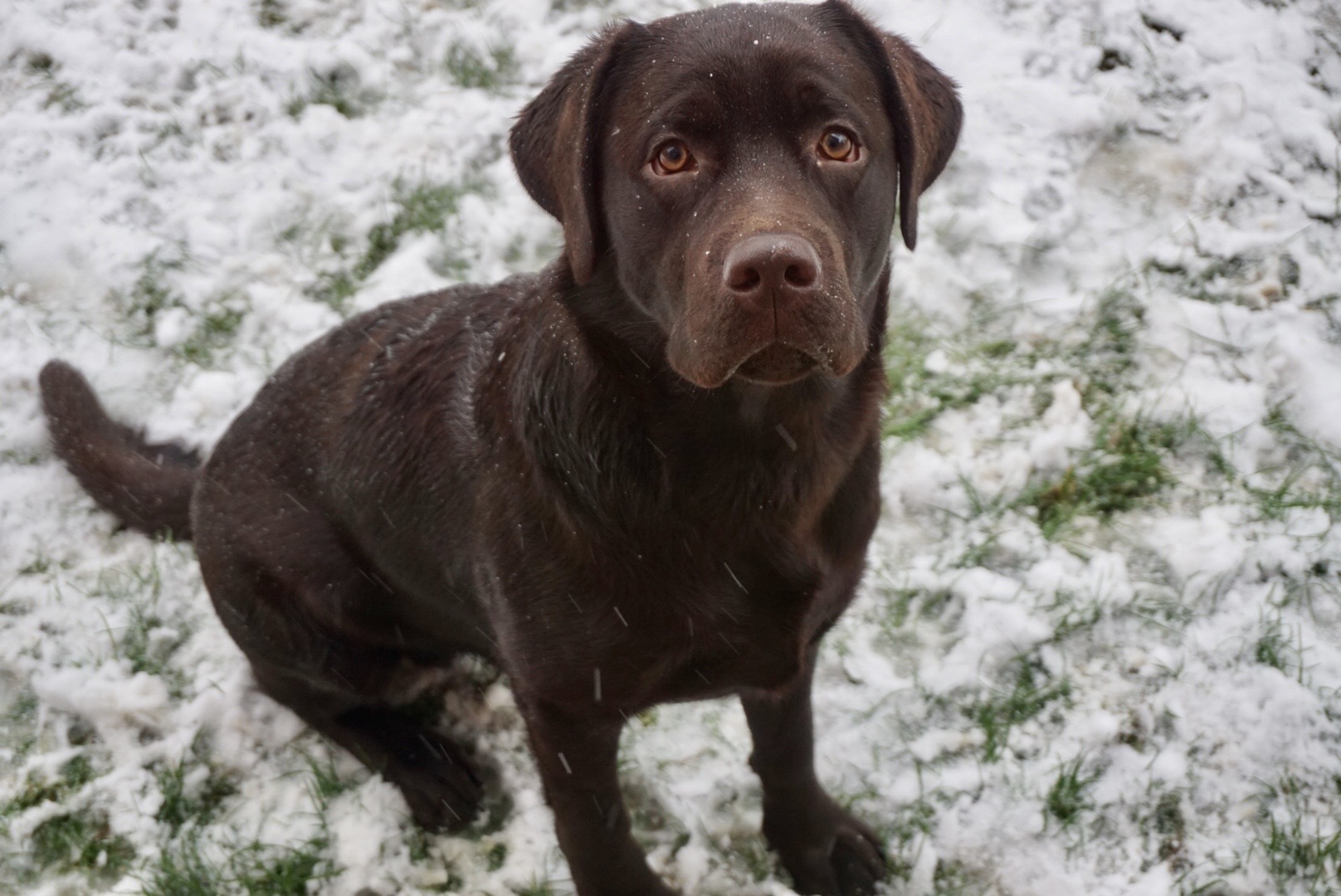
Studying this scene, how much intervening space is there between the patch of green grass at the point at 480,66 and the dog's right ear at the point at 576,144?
2.21m

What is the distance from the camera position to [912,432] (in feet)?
11.1

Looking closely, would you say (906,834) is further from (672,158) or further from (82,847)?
(82,847)

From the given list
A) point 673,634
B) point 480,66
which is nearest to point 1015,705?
point 673,634

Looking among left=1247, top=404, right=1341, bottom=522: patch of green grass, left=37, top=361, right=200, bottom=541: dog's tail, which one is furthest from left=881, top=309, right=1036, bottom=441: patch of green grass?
left=37, top=361, right=200, bottom=541: dog's tail

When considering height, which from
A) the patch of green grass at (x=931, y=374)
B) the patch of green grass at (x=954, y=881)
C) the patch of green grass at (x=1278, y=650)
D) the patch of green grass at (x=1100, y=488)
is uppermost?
the patch of green grass at (x=931, y=374)

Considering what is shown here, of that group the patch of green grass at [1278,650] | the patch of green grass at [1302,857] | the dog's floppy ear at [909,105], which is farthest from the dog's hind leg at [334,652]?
the patch of green grass at [1278,650]

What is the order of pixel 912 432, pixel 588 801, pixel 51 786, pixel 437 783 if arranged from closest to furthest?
1. pixel 588 801
2. pixel 437 783
3. pixel 51 786
4. pixel 912 432

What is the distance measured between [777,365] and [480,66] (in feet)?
9.29

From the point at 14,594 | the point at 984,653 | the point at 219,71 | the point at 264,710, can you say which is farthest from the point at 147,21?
the point at 984,653

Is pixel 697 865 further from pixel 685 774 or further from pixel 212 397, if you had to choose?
pixel 212 397

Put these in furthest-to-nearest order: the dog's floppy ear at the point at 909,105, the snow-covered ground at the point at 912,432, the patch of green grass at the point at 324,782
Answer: the patch of green grass at the point at 324,782 < the snow-covered ground at the point at 912,432 < the dog's floppy ear at the point at 909,105

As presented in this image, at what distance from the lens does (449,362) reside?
2408mm

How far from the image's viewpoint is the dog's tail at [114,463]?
3.09 meters

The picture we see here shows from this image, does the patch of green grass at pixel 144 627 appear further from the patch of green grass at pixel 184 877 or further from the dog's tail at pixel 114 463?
the patch of green grass at pixel 184 877
